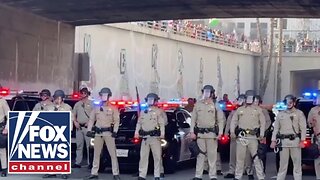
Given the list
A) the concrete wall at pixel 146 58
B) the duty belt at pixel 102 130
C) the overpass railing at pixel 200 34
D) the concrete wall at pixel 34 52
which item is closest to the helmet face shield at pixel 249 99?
the duty belt at pixel 102 130

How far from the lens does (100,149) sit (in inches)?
620

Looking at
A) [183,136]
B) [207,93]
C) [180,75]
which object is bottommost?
[183,136]

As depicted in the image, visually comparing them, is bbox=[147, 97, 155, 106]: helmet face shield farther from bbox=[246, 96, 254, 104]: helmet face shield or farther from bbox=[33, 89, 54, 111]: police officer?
bbox=[33, 89, 54, 111]: police officer

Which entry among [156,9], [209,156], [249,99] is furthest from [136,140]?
[156,9]

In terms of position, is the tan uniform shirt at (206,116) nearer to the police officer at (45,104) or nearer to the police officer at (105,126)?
the police officer at (105,126)

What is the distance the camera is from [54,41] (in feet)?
86.1

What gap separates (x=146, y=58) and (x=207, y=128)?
2184 cm

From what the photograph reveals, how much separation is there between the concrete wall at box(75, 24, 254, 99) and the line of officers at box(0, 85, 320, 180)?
1524 cm

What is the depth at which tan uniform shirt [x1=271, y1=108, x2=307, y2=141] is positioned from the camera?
1451 centimetres

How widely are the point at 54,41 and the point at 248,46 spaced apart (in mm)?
32219

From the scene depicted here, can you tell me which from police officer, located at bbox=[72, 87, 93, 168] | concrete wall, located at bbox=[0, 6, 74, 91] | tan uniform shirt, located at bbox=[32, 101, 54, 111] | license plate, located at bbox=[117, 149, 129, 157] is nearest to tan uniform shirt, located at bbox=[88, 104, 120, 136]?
license plate, located at bbox=[117, 149, 129, 157]

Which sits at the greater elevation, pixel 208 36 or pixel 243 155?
pixel 208 36

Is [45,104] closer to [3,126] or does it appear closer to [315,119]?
[3,126]

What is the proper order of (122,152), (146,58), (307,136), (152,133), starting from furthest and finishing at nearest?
(146,58) → (122,152) → (307,136) → (152,133)
